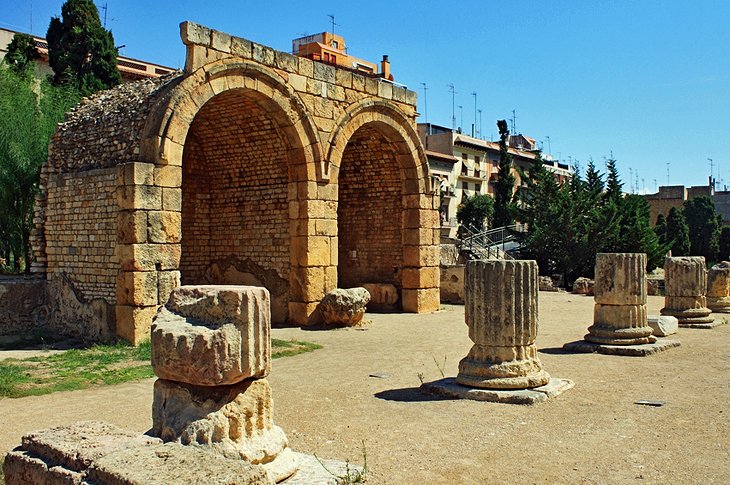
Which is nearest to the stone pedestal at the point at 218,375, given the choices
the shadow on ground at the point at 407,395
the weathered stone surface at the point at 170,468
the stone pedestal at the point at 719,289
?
the weathered stone surface at the point at 170,468

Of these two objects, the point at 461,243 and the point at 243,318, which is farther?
the point at 461,243

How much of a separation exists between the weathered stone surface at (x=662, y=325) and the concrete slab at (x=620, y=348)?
0.75 meters

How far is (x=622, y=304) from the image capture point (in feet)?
33.7

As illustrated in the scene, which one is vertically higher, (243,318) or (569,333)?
(243,318)

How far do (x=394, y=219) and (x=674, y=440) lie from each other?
37.4 ft

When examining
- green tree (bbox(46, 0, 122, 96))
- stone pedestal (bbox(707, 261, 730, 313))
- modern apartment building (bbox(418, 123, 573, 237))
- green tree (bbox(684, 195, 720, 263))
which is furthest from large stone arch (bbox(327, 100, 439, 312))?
green tree (bbox(684, 195, 720, 263))

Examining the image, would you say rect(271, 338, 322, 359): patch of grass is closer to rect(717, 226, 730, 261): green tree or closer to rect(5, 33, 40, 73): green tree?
rect(5, 33, 40, 73): green tree

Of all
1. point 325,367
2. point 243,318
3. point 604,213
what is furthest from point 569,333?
point 604,213

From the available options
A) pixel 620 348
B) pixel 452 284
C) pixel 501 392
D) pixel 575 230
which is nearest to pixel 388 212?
pixel 452 284

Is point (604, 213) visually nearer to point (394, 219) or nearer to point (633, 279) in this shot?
point (394, 219)

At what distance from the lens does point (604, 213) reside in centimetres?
2492

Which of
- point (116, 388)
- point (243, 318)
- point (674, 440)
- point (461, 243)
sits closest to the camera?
point (243, 318)

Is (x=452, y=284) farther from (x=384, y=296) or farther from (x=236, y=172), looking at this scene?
(x=236, y=172)

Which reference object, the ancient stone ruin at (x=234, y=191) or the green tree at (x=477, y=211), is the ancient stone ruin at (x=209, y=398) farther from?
the green tree at (x=477, y=211)
